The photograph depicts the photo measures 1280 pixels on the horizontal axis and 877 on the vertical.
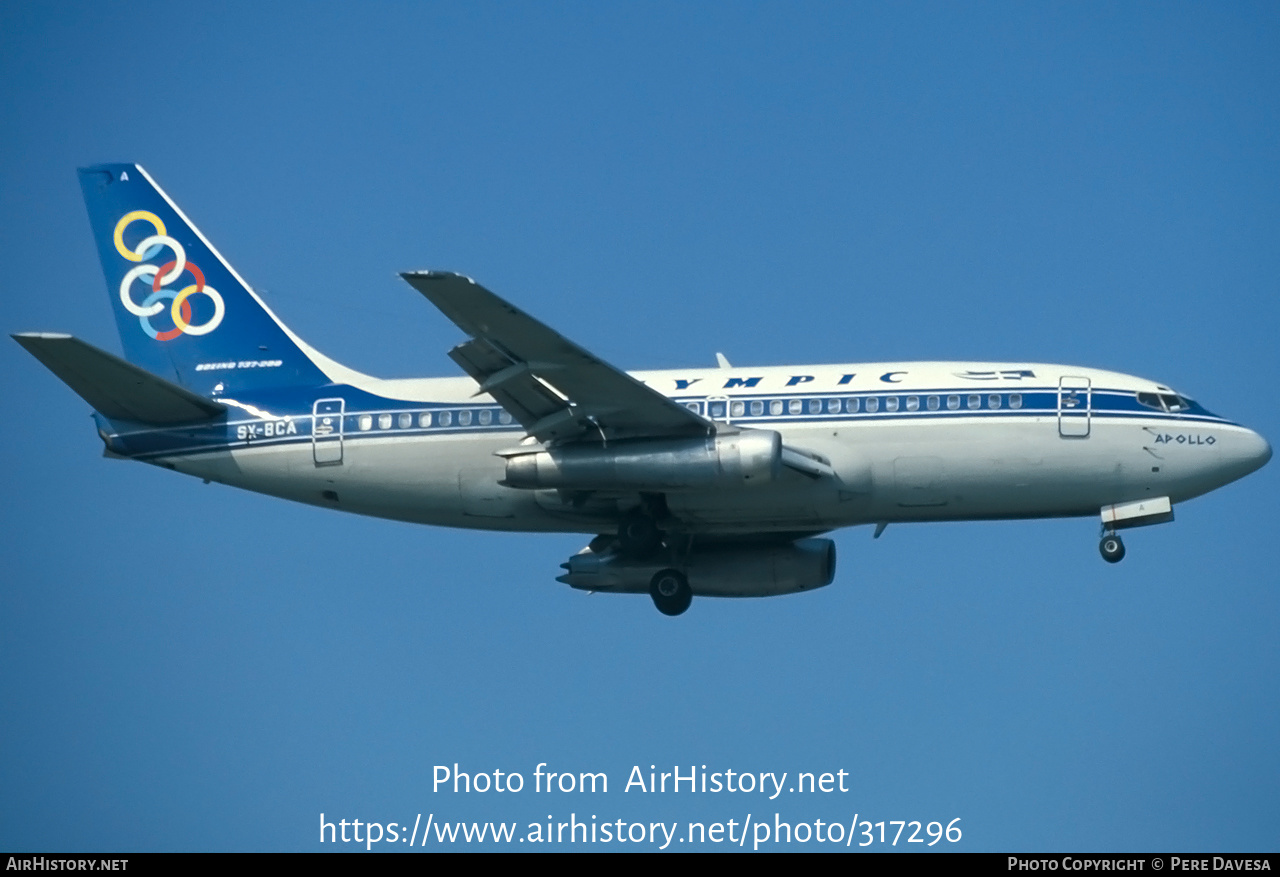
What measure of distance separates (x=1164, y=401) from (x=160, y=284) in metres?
22.4

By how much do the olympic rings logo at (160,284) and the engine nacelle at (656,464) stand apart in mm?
9369

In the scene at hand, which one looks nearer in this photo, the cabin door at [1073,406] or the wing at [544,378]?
the wing at [544,378]

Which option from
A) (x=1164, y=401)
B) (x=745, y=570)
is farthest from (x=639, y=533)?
(x=1164, y=401)

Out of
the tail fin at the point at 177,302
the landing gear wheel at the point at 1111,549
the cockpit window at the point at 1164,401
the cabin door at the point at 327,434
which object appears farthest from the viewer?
the tail fin at the point at 177,302

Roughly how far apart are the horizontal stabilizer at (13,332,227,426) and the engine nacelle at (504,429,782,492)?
743cm

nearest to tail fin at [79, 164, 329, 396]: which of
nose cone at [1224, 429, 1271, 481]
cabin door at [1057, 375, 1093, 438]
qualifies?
cabin door at [1057, 375, 1093, 438]

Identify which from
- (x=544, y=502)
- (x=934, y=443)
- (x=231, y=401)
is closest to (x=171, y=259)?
(x=231, y=401)

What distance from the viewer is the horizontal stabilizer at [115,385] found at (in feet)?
126

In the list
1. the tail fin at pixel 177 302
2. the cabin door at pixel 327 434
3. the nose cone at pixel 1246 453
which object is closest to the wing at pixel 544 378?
the cabin door at pixel 327 434

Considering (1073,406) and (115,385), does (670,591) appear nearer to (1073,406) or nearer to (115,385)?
(1073,406)

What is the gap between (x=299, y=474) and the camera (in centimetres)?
4166

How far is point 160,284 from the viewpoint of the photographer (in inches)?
1754

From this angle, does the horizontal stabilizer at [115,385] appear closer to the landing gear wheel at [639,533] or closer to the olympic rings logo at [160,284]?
the olympic rings logo at [160,284]
